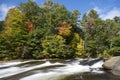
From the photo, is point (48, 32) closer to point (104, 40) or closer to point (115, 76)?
point (104, 40)

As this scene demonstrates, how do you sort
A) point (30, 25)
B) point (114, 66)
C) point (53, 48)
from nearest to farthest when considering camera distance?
point (114, 66), point (53, 48), point (30, 25)

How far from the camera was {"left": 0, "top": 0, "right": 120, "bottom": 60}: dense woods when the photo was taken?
46.6 metres

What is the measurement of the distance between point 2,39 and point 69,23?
2121 cm

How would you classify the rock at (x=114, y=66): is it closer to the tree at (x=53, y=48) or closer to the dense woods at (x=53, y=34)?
the dense woods at (x=53, y=34)

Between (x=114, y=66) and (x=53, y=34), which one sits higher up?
(x=53, y=34)

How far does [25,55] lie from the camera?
48.2 meters

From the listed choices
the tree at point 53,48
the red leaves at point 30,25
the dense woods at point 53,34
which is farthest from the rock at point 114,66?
the red leaves at point 30,25

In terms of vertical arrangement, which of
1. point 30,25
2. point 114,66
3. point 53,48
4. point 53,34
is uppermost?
point 30,25

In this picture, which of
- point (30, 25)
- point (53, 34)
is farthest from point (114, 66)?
point (30, 25)

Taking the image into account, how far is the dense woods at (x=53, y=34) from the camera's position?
4662 cm

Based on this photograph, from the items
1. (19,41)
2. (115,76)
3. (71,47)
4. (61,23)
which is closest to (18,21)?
(19,41)

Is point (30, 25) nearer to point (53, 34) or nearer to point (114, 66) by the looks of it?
point (53, 34)

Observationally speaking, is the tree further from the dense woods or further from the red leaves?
the red leaves

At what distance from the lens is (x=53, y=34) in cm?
5653
